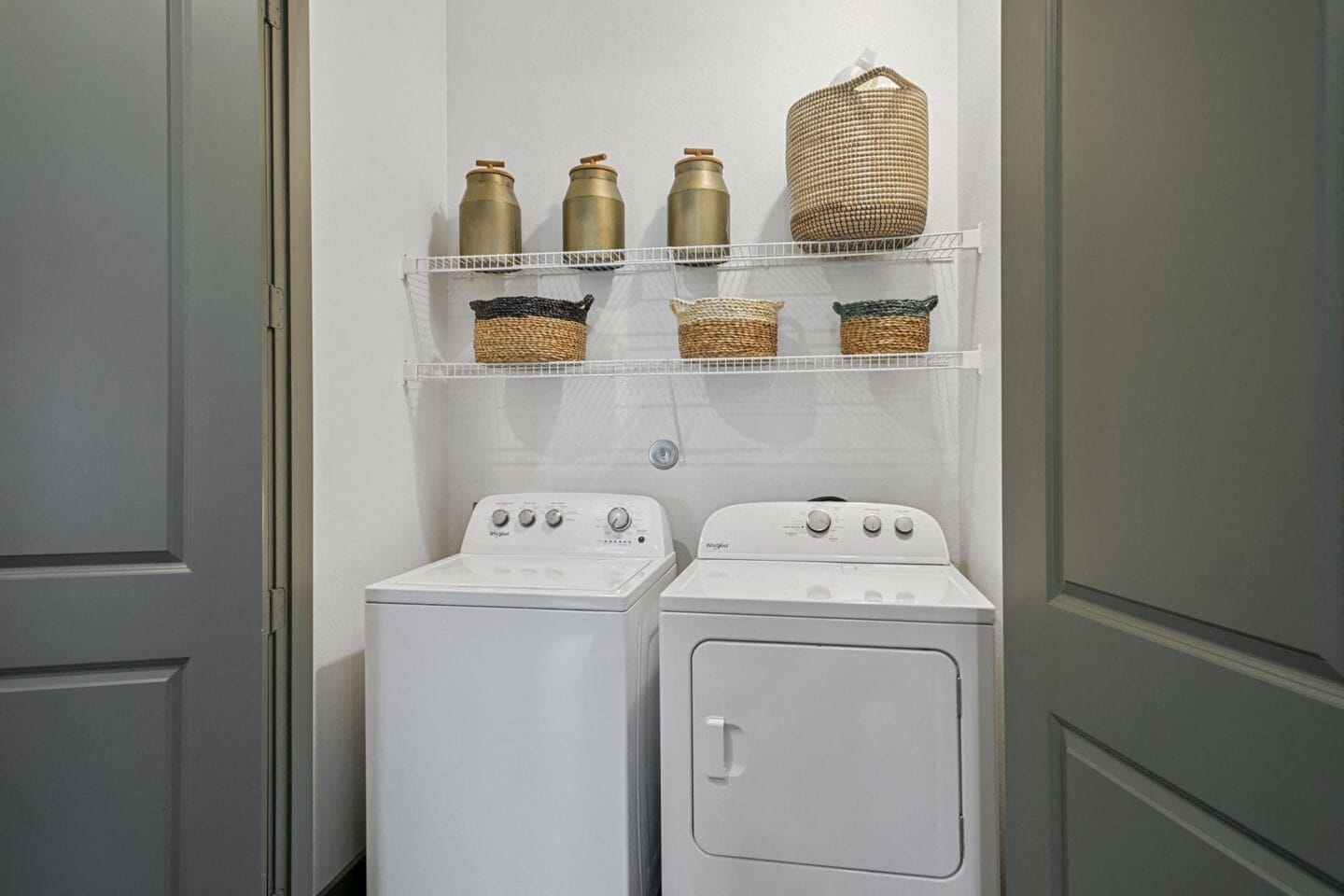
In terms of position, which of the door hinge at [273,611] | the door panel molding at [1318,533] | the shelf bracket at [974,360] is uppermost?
the shelf bracket at [974,360]

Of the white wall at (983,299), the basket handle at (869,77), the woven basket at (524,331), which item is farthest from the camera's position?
the woven basket at (524,331)

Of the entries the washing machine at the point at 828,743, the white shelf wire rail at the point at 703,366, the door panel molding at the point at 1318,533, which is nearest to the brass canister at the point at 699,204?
the white shelf wire rail at the point at 703,366

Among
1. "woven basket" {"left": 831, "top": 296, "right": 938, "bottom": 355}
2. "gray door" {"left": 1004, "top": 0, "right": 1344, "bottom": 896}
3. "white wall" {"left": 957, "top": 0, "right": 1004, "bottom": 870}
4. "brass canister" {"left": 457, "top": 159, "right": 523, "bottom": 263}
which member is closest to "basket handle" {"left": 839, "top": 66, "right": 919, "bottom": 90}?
"white wall" {"left": 957, "top": 0, "right": 1004, "bottom": 870}

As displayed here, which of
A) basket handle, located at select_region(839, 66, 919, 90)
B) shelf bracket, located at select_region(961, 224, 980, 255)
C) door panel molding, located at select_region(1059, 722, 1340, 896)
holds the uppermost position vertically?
basket handle, located at select_region(839, 66, 919, 90)

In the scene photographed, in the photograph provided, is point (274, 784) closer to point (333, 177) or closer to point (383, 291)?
point (383, 291)

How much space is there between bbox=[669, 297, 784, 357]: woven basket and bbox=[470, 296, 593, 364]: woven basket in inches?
13.4

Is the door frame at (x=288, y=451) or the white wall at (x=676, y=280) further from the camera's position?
the white wall at (x=676, y=280)

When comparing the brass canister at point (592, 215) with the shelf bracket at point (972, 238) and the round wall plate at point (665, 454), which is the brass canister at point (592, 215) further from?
the shelf bracket at point (972, 238)

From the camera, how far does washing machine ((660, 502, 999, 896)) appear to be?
139 centimetres

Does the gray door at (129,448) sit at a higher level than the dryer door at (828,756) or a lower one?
higher

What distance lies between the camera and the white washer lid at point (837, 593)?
1.42 m

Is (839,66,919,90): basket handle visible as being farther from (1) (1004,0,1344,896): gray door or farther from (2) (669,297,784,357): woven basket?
(1) (1004,0,1344,896): gray door

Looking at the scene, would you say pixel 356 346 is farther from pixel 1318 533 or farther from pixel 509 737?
pixel 1318 533

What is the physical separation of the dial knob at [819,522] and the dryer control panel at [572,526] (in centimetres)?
39
